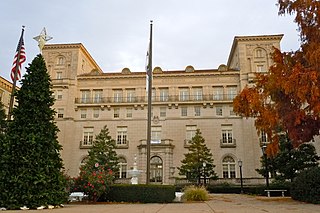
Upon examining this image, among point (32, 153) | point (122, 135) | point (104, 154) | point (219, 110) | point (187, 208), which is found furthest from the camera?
point (122, 135)

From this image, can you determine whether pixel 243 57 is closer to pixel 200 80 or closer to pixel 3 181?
pixel 200 80

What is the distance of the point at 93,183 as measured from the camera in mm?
13781

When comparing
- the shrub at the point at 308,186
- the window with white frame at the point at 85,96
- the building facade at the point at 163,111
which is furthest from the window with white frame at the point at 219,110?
the shrub at the point at 308,186

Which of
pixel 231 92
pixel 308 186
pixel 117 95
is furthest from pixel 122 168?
pixel 308 186

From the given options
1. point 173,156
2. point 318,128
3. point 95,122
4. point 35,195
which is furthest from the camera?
point 95,122

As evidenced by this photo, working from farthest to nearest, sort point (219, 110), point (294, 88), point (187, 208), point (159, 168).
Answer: point (219, 110) → point (159, 168) → point (294, 88) → point (187, 208)

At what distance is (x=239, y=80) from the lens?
143 ft

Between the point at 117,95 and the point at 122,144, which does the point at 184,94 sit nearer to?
the point at 117,95

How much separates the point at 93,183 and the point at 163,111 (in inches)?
1218

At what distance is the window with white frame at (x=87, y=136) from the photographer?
44069 millimetres

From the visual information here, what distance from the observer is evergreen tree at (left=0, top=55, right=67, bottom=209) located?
10.9m

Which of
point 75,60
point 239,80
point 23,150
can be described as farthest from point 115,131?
point 23,150

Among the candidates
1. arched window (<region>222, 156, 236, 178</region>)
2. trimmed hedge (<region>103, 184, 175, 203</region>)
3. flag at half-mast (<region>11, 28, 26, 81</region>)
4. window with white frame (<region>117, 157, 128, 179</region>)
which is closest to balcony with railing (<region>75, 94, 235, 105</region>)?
arched window (<region>222, 156, 236, 178</region>)

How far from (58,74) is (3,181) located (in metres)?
38.3
